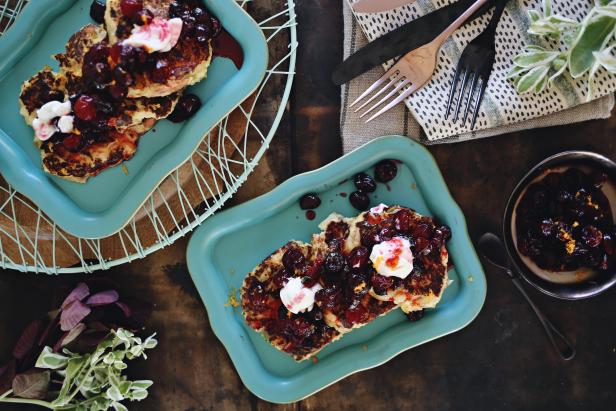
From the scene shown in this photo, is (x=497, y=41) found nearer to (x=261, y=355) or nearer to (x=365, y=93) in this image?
(x=365, y=93)

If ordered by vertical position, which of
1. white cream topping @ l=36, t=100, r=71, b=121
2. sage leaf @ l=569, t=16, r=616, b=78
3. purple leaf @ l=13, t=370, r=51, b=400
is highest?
white cream topping @ l=36, t=100, r=71, b=121

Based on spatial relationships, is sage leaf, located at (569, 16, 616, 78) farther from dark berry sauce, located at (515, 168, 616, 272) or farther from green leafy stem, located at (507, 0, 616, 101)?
dark berry sauce, located at (515, 168, 616, 272)

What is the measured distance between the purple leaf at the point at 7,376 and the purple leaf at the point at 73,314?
346 mm

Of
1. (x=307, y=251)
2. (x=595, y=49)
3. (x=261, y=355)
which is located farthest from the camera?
(x=261, y=355)

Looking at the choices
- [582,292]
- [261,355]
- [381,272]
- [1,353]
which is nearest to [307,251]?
[381,272]

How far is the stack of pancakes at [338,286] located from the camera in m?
2.55

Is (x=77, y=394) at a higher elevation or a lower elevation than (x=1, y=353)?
lower

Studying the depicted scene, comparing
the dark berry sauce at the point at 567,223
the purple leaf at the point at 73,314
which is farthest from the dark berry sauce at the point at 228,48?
the dark berry sauce at the point at 567,223

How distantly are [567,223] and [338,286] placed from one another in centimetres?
106

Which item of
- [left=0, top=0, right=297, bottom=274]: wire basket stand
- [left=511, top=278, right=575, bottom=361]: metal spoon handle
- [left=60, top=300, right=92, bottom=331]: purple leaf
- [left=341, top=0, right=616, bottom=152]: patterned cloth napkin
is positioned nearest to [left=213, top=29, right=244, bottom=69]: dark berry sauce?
[left=0, top=0, right=297, bottom=274]: wire basket stand

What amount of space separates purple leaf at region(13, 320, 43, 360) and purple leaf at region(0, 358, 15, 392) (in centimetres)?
5

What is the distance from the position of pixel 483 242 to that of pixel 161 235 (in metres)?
1.57

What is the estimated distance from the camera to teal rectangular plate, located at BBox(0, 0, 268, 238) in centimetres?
245

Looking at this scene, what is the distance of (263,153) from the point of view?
2805 millimetres
